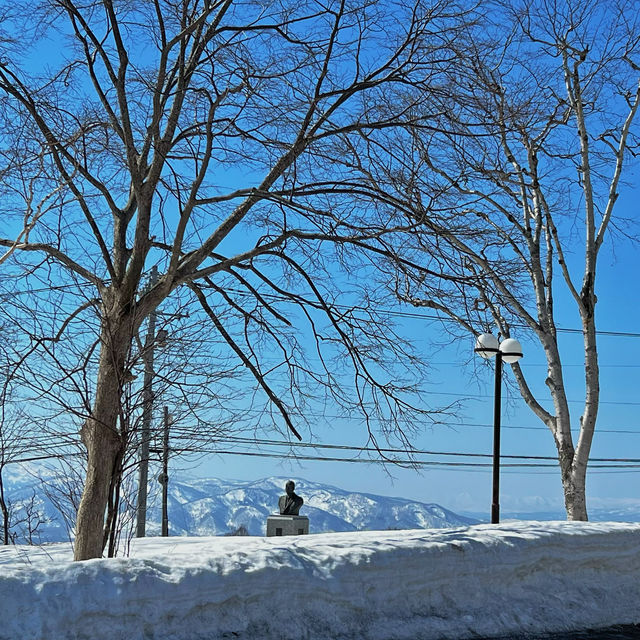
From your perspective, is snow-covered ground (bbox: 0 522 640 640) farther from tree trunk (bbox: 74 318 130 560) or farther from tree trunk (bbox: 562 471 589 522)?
tree trunk (bbox: 562 471 589 522)

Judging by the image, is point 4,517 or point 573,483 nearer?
point 4,517

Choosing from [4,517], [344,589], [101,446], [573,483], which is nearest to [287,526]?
[573,483]

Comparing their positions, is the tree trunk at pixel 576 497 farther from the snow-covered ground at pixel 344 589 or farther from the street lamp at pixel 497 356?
the snow-covered ground at pixel 344 589

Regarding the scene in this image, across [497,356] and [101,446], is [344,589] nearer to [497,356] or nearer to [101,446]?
[101,446]

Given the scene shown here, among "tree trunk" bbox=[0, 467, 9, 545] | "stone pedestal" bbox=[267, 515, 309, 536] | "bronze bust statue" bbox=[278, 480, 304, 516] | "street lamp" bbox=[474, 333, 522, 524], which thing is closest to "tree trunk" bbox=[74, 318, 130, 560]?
"tree trunk" bbox=[0, 467, 9, 545]

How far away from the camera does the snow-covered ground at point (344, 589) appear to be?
16.0ft

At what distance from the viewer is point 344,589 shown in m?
5.60

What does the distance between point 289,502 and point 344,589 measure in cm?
1005

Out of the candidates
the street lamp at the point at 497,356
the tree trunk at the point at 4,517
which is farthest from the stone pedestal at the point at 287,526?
the tree trunk at the point at 4,517

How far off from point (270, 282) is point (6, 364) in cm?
305

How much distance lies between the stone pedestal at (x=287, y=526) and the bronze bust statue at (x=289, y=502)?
0.97ft

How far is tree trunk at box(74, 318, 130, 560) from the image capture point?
21.1 ft

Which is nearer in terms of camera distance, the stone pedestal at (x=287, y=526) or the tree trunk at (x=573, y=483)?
the tree trunk at (x=573, y=483)

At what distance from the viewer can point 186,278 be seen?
7301 mm
